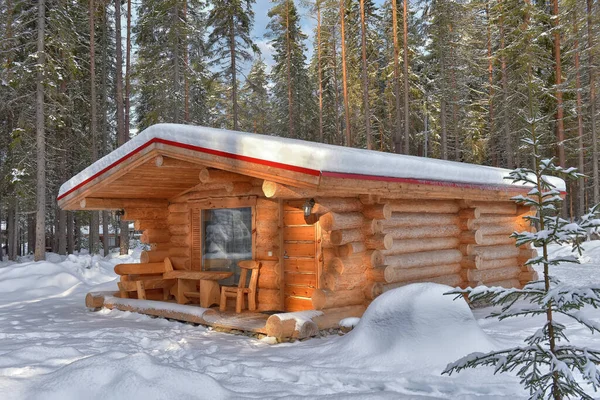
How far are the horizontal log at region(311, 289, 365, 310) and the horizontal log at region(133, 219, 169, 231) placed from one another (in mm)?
5129

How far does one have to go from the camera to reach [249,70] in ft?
83.9

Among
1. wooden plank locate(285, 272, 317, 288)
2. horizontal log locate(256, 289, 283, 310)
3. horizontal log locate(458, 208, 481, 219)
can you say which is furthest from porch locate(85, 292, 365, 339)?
horizontal log locate(458, 208, 481, 219)

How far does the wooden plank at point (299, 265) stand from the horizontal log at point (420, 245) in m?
1.46

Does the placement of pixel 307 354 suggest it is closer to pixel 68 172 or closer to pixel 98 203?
pixel 98 203

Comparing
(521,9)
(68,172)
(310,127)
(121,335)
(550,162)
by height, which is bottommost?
(121,335)

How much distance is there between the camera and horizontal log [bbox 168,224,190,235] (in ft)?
35.4

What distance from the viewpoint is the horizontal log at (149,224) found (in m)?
10.9

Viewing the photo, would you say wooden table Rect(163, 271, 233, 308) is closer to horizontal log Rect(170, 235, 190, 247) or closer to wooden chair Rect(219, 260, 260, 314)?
wooden chair Rect(219, 260, 260, 314)

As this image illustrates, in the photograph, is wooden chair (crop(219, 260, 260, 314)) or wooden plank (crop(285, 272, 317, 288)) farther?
wooden chair (crop(219, 260, 260, 314))

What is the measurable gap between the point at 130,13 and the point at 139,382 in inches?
942

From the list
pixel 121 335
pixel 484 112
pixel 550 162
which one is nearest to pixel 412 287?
pixel 550 162

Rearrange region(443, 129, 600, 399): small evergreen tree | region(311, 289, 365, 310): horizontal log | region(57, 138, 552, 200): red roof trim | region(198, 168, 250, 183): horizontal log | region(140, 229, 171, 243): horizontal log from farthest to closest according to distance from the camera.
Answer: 1. region(140, 229, 171, 243): horizontal log
2. region(198, 168, 250, 183): horizontal log
3. region(311, 289, 365, 310): horizontal log
4. region(57, 138, 552, 200): red roof trim
5. region(443, 129, 600, 399): small evergreen tree

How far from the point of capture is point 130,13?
2397 cm

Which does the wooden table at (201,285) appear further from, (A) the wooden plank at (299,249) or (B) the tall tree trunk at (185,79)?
(B) the tall tree trunk at (185,79)
